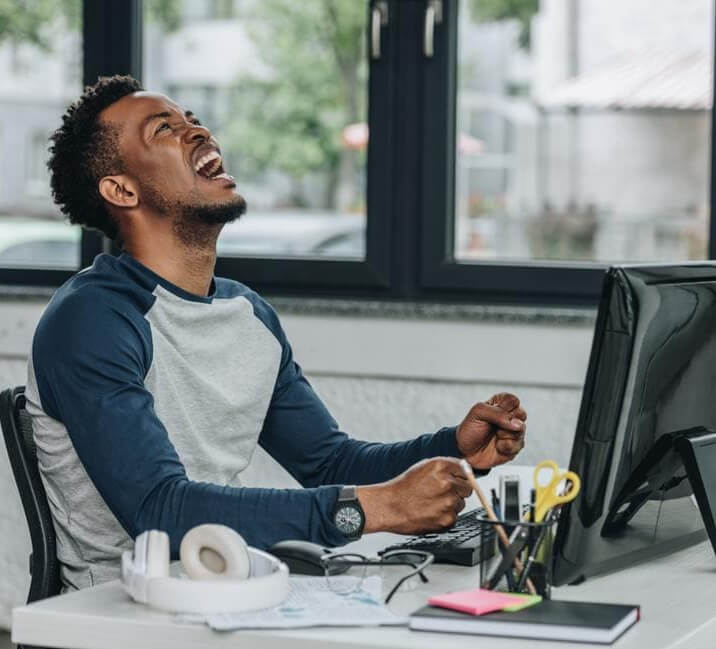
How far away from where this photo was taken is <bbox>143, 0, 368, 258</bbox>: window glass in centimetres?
349

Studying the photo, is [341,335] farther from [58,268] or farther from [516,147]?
[516,147]

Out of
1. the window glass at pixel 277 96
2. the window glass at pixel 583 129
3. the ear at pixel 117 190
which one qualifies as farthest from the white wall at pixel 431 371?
the ear at pixel 117 190

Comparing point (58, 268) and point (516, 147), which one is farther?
point (516, 147)

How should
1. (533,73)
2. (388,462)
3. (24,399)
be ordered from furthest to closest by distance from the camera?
(533,73) < (388,462) < (24,399)

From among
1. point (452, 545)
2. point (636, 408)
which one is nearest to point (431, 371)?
point (452, 545)

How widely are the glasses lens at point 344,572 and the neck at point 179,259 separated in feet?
1.95

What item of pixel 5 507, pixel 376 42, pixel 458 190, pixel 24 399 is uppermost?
pixel 376 42

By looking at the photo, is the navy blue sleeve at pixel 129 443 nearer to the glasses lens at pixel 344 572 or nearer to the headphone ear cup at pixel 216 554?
the glasses lens at pixel 344 572

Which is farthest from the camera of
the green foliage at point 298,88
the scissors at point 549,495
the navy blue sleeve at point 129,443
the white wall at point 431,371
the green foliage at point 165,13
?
the green foliage at point 298,88

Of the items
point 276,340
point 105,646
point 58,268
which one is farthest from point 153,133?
point 58,268

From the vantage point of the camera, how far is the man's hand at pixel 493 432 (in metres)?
1.87

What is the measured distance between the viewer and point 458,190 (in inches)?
124

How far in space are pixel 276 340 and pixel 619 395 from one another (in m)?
0.77

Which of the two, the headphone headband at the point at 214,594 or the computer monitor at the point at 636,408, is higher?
the computer monitor at the point at 636,408
